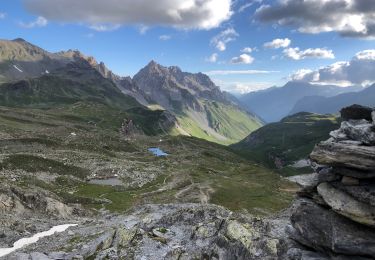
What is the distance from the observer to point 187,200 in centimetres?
10425

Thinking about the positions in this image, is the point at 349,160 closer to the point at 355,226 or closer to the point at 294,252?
the point at 355,226

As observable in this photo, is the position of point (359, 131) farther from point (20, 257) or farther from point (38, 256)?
point (20, 257)

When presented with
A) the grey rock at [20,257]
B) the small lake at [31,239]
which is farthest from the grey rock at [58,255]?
the small lake at [31,239]

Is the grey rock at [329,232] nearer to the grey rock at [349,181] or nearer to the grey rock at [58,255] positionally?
the grey rock at [349,181]

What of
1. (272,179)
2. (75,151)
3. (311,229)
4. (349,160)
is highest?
(349,160)

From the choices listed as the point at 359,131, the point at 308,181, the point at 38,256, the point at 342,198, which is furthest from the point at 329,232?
the point at 38,256

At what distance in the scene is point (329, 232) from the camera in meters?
32.7

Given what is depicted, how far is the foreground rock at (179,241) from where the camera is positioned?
42.1m

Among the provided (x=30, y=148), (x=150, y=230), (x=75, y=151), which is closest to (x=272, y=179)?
(x=75, y=151)

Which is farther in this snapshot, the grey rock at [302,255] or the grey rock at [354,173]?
the grey rock at [302,255]

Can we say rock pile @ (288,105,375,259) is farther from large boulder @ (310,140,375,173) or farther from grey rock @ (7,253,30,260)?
grey rock @ (7,253,30,260)

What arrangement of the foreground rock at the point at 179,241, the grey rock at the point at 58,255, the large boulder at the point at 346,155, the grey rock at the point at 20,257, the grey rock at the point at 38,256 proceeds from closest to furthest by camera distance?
the large boulder at the point at 346,155 < the foreground rock at the point at 179,241 < the grey rock at the point at 38,256 < the grey rock at the point at 20,257 < the grey rock at the point at 58,255

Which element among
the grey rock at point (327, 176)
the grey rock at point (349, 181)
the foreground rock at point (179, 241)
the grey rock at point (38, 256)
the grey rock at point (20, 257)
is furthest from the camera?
the grey rock at point (20, 257)

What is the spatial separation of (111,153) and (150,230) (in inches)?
4660
